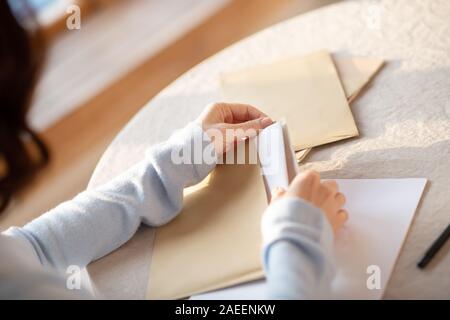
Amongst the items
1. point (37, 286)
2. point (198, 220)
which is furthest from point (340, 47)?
point (37, 286)

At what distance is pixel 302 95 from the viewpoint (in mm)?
986

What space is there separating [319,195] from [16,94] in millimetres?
394

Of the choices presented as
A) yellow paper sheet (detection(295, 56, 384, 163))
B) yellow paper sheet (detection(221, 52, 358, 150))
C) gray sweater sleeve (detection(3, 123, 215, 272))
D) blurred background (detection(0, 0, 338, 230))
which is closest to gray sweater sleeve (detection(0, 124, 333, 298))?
gray sweater sleeve (detection(3, 123, 215, 272))

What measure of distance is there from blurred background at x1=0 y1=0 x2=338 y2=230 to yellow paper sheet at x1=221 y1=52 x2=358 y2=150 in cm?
92

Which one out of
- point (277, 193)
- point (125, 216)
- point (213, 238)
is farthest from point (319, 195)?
point (125, 216)

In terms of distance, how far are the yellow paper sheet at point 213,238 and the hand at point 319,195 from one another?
0.22 feet

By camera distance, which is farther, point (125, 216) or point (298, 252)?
point (125, 216)

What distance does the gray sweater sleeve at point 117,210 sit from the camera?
32.2 inches

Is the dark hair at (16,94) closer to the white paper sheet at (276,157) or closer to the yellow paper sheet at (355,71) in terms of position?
the white paper sheet at (276,157)

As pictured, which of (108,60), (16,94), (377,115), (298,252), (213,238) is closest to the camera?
(16,94)

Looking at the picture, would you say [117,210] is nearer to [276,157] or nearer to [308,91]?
[276,157]

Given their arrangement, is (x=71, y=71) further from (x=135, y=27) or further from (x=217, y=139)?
(x=217, y=139)
